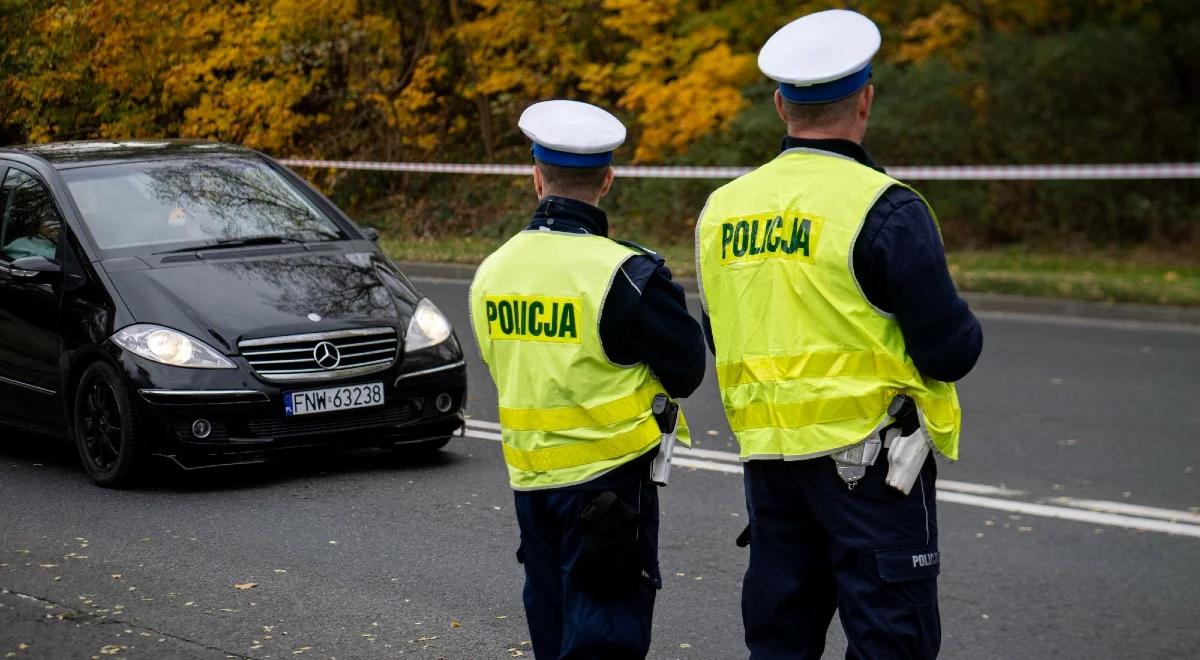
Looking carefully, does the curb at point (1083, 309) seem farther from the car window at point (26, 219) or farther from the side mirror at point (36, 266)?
the side mirror at point (36, 266)

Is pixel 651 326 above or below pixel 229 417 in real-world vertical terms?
above

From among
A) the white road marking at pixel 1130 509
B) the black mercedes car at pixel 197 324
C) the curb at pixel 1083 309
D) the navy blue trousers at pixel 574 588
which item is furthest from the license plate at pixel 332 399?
the curb at pixel 1083 309

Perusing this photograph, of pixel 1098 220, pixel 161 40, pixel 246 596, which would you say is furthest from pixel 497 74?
pixel 246 596

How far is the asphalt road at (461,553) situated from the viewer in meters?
5.41

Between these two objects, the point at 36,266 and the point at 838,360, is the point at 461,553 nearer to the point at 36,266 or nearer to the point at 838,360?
the point at 36,266

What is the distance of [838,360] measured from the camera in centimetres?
354

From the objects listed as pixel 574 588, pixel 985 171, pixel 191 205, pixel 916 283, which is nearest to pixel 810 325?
pixel 916 283

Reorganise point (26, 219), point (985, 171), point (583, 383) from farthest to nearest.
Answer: point (985, 171) → point (26, 219) → point (583, 383)

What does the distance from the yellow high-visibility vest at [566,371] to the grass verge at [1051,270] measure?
11793mm

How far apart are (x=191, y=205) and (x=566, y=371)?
5204 mm

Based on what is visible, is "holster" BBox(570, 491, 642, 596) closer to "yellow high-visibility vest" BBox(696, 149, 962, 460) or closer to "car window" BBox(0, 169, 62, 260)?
"yellow high-visibility vest" BBox(696, 149, 962, 460)

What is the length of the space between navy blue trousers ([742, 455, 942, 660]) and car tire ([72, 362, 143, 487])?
4.38m

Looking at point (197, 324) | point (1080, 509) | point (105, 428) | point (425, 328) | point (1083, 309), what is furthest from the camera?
point (1083, 309)

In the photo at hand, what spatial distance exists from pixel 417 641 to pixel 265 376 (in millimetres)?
2392
